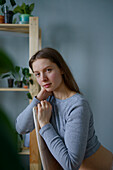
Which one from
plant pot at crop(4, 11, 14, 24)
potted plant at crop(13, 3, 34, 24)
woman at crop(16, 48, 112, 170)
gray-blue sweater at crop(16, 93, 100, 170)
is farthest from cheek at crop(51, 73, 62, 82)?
plant pot at crop(4, 11, 14, 24)

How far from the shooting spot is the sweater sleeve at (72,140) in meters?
0.91

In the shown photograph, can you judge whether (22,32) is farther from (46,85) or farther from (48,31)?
(46,85)

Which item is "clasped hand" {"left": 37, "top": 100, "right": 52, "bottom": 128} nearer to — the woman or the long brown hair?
the woman

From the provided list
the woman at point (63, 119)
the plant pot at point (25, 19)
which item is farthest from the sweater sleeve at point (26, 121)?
the plant pot at point (25, 19)

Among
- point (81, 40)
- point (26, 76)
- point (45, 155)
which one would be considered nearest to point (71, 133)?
point (45, 155)

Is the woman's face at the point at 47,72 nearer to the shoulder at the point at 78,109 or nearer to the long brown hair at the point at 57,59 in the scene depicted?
the long brown hair at the point at 57,59

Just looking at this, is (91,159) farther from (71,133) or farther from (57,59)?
(57,59)

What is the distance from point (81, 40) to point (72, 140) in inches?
62.6

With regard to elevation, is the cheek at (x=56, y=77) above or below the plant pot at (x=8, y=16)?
below

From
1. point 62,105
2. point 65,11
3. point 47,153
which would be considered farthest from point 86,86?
point 47,153

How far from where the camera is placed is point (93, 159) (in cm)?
104

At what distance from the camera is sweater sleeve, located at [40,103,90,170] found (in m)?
0.91

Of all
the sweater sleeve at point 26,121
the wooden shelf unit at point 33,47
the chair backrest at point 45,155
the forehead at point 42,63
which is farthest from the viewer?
the wooden shelf unit at point 33,47

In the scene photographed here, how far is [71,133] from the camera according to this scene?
0.93 meters
